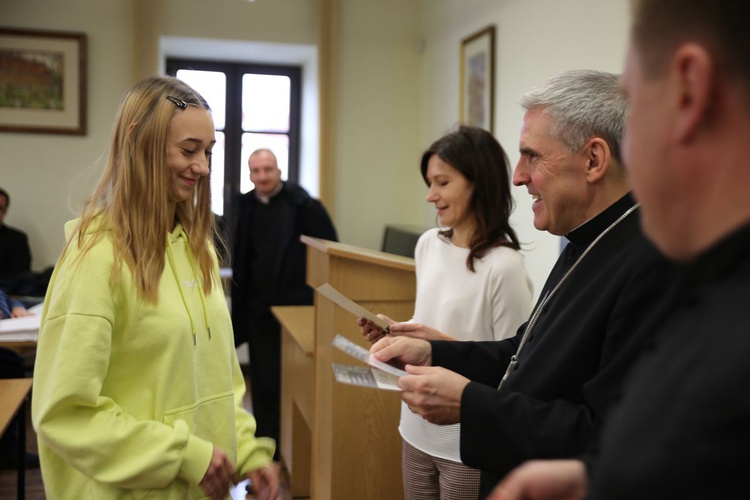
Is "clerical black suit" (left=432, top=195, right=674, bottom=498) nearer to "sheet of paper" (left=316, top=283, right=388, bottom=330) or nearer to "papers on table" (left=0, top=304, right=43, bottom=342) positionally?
"sheet of paper" (left=316, top=283, right=388, bottom=330)

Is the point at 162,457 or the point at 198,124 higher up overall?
the point at 198,124

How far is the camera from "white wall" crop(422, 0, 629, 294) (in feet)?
13.5

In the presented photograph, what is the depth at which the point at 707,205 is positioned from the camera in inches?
25.1

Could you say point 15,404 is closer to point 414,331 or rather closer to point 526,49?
point 414,331

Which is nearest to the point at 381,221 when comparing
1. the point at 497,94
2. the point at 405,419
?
the point at 497,94

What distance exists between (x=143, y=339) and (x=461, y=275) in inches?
45.6

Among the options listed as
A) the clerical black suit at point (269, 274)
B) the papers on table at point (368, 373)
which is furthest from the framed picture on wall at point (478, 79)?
the papers on table at point (368, 373)

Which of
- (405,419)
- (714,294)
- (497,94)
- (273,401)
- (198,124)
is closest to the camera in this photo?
(714,294)

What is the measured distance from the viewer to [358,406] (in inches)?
118

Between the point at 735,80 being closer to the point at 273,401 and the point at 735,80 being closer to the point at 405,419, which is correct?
the point at 405,419

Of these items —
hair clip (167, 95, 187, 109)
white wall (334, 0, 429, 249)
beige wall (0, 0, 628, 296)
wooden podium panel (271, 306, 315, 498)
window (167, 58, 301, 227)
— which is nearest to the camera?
hair clip (167, 95, 187, 109)

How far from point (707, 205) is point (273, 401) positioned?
442cm

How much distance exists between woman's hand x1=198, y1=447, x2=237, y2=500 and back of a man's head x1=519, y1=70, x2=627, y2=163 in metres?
0.96

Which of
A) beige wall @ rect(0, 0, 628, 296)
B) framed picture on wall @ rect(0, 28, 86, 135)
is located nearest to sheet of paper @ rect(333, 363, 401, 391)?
beige wall @ rect(0, 0, 628, 296)
